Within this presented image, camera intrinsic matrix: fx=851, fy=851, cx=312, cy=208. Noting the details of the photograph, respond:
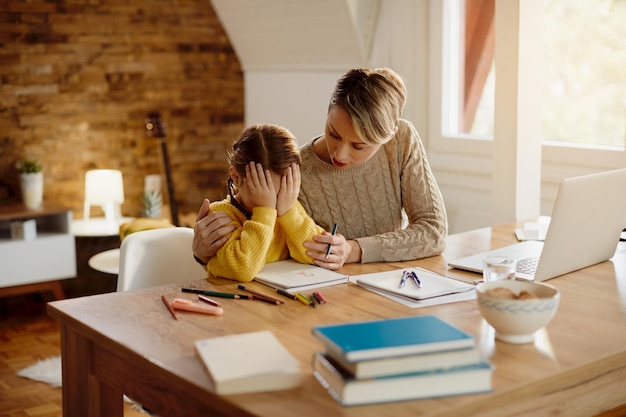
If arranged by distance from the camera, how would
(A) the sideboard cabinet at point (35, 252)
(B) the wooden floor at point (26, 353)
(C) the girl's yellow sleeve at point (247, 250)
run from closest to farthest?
1. (C) the girl's yellow sleeve at point (247, 250)
2. (B) the wooden floor at point (26, 353)
3. (A) the sideboard cabinet at point (35, 252)

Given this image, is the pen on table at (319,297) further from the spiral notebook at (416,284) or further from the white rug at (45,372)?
the white rug at (45,372)

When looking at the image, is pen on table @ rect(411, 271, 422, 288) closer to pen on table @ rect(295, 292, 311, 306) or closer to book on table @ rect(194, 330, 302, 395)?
pen on table @ rect(295, 292, 311, 306)

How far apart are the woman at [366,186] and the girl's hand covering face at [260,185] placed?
0.10 meters

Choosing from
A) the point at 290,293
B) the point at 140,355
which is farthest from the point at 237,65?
the point at 140,355

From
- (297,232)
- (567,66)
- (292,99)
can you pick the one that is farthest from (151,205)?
(297,232)

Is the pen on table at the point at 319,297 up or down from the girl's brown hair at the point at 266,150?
down

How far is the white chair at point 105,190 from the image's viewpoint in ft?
15.0

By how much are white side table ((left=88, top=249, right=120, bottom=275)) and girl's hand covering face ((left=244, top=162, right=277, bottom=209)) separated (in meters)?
2.02

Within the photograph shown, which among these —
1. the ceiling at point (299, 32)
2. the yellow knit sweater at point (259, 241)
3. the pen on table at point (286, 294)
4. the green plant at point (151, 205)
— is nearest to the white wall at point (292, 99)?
the ceiling at point (299, 32)

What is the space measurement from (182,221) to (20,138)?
104cm

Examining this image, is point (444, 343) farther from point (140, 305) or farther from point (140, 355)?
point (140, 305)

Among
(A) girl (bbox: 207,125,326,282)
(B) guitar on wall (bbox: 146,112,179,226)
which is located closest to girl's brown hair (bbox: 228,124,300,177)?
(A) girl (bbox: 207,125,326,282)

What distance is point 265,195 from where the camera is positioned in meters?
2.12

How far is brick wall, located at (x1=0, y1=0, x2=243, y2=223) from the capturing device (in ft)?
14.6
